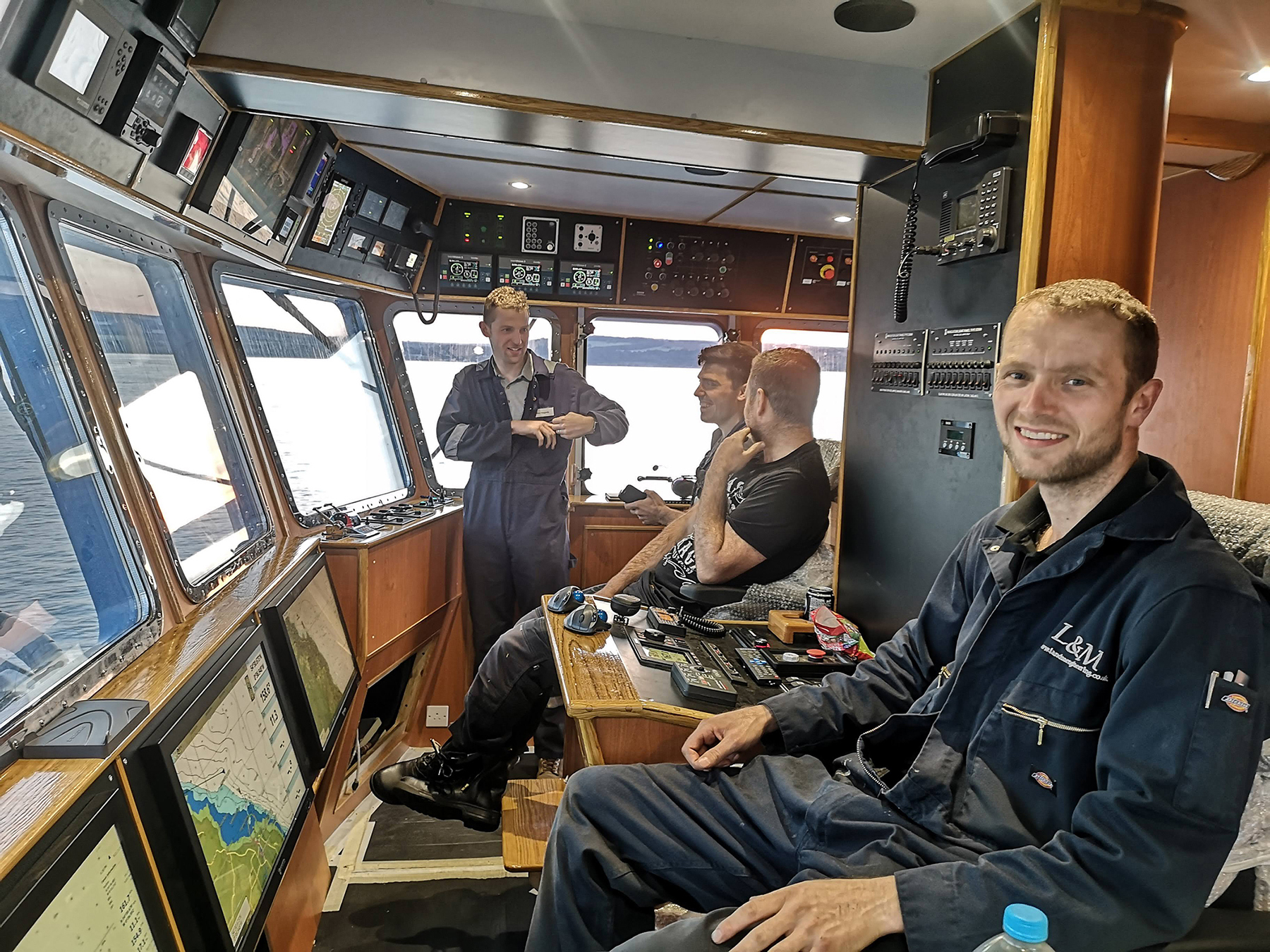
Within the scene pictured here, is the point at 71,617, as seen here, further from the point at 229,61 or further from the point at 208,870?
the point at 229,61

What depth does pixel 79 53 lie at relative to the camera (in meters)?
1.62

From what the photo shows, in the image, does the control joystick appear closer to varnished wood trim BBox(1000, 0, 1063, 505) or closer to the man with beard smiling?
the man with beard smiling

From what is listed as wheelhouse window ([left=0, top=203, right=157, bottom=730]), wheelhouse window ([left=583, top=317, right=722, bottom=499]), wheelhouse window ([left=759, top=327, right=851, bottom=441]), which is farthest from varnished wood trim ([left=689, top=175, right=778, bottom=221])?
wheelhouse window ([left=0, top=203, right=157, bottom=730])

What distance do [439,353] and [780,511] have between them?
98.4 inches

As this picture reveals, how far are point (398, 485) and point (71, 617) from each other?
266 cm

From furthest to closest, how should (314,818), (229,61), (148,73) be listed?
(314,818) → (229,61) → (148,73)

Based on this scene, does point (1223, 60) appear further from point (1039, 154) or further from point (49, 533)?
point (49, 533)

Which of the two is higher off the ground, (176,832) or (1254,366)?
(1254,366)

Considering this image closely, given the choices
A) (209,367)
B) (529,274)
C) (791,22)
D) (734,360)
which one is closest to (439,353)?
(529,274)

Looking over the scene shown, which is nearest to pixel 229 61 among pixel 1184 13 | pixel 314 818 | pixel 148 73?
pixel 148 73

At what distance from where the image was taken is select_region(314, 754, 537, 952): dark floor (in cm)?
235

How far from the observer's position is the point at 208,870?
4.80 feet

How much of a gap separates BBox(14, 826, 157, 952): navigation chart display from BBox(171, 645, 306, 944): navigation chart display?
7.9 inches

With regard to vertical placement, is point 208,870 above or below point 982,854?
below
